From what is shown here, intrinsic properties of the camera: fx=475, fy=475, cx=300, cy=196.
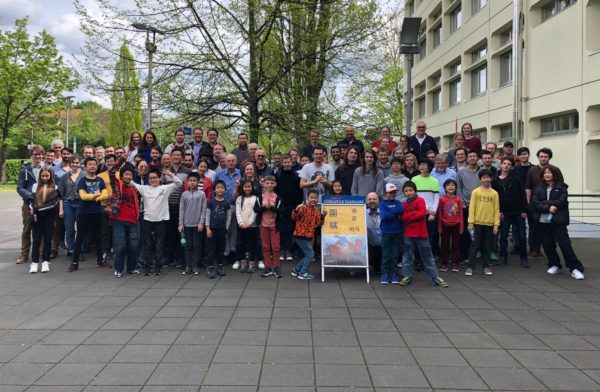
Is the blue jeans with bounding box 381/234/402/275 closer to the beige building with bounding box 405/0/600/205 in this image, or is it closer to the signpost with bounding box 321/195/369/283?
the signpost with bounding box 321/195/369/283

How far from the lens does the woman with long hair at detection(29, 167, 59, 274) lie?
8.16 m

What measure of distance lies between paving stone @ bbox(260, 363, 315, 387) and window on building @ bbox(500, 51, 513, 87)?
63.0ft

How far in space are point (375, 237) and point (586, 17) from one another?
445 inches

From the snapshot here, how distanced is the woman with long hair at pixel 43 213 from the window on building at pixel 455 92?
Answer: 2375 centimetres

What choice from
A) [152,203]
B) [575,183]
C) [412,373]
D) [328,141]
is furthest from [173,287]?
[575,183]

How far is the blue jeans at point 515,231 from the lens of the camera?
29.2ft

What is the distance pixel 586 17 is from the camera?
1422 cm

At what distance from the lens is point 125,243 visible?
8125 mm

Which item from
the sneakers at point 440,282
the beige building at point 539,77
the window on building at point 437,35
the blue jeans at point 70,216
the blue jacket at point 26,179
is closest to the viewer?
the sneakers at point 440,282

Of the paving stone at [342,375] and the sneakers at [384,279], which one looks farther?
the sneakers at [384,279]

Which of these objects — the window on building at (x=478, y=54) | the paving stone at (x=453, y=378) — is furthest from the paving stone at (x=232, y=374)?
the window on building at (x=478, y=54)

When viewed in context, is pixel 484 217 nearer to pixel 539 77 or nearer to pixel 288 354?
pixel 288 354

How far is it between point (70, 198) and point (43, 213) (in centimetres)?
123

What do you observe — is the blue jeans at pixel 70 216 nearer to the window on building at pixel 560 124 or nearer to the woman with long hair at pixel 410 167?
the woman with long hair at pixel 410 167
